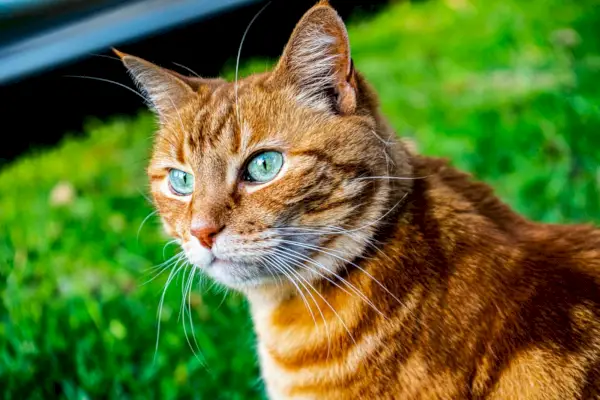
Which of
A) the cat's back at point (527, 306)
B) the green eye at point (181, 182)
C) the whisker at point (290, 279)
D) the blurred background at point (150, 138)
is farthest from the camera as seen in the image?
the blurred background at point (150, 138)

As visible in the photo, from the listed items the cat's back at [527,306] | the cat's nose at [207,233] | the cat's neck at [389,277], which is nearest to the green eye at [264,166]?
the cat's nose at [207,233]

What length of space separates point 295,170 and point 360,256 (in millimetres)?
273

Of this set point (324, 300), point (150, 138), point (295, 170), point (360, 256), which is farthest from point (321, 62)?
point (150, 138)

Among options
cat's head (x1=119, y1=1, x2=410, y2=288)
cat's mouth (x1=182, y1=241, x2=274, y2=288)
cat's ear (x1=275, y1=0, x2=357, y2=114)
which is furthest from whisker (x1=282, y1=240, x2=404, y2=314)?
cat's ear (x1=275, y1=0, x2=357, y2=114)

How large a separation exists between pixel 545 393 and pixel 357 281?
51cm

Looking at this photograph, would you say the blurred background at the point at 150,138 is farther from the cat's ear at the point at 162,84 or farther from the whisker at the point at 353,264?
the whisker at the point at 353,264

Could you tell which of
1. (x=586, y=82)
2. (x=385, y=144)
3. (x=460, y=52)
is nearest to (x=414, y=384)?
(x=385, y=144)

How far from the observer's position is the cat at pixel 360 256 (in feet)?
6.05

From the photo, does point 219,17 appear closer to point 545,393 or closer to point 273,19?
point 273,19

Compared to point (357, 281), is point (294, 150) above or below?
above

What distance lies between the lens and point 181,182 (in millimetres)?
2137

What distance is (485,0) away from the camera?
6.03 meters

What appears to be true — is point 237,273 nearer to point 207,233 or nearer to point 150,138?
→ point 207,233

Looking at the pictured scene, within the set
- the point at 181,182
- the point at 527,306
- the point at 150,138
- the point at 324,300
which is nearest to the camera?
the point at 527,306
